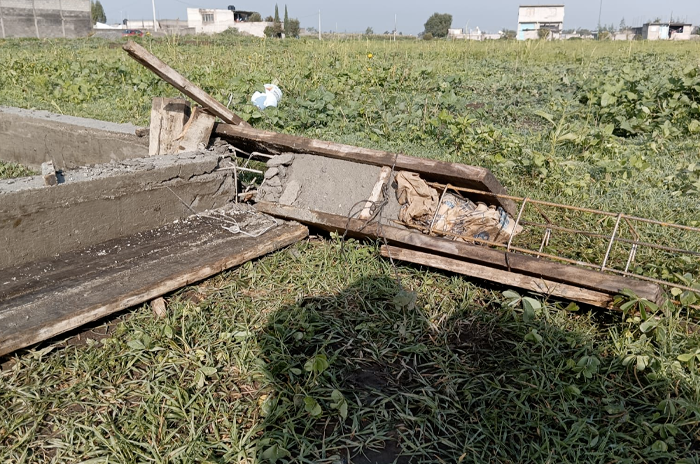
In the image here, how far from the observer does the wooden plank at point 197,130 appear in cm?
458

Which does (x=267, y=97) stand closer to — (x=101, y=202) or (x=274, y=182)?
(x=274, y=182)

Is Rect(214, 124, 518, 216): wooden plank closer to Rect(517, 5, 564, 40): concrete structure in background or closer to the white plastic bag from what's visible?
the white plastic bag

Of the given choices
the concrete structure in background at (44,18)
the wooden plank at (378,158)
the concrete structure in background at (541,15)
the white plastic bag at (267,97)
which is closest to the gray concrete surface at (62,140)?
the wooden plank at (378,158)

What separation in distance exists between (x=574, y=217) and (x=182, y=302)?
10.4ft

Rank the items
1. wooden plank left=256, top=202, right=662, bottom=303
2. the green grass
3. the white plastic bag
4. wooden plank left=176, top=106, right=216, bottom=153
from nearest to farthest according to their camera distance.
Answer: wooden plank left=256, top=202, right=662, bottom=303 → wooden plank left=176, top=106, right=216, bottom=153 → the green grass → the white plastic bag

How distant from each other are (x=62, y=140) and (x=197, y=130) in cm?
217

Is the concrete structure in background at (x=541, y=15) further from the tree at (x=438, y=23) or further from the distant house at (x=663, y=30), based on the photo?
the tree at (x=438, y=23)

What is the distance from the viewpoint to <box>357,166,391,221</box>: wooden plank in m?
3.98

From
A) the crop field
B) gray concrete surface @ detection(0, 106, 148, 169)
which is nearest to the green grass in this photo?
gray concrete surface @ detection(0, 106, 148, 169)

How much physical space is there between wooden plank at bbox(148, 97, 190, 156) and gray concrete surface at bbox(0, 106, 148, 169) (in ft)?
1.41

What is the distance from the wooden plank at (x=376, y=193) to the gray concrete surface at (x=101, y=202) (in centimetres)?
131

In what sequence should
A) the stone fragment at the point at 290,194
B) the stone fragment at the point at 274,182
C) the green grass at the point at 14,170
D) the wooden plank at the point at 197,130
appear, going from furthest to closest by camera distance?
1. the green grass at the point at 14,170
2. the wooden plank at the point at 197,130
3. the stone fragment at the point at 274,182
4. the stone fragment at the point at 290,194

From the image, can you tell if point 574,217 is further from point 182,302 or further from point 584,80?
point 584,80

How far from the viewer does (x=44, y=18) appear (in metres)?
33.8
